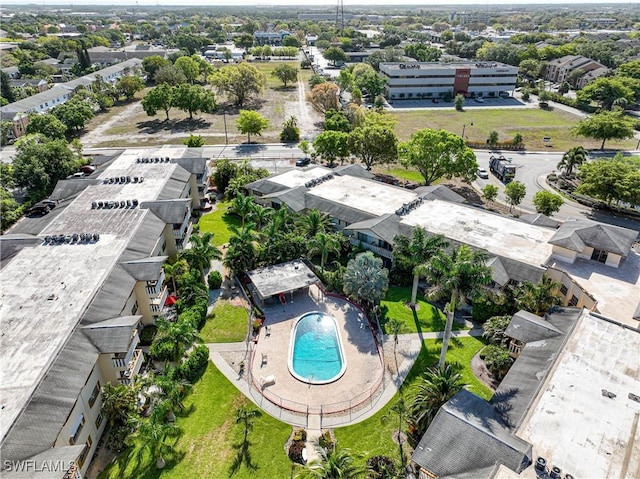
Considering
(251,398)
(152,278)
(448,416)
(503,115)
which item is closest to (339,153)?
(152,278)

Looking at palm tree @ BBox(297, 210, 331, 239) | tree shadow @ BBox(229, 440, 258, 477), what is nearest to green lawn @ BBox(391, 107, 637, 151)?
palm tree @ BBox(297, 210, 331, 239)

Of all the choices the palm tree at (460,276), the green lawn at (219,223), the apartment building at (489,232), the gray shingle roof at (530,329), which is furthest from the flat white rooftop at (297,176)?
the gray shingle roof at (530,329)

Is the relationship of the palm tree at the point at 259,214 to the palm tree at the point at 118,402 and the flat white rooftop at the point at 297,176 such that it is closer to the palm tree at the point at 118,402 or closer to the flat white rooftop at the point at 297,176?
the flat white rooftop at the point at 297,176

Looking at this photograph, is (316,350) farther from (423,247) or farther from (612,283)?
(612,283)

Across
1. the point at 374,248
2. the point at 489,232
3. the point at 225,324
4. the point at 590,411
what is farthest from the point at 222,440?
the point at 489,232

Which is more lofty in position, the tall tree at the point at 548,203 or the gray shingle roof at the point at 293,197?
the gray shingle roof at the point at 293,197

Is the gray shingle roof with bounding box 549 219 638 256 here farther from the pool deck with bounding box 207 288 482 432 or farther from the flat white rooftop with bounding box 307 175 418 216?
the flat white rooftop with bounding box 307 175 418 216

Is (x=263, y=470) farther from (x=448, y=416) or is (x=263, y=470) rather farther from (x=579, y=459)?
(x=579, y=459)
